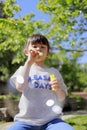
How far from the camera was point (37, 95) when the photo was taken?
10.5 feet

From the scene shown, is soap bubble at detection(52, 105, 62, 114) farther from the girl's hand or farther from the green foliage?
the green foliage

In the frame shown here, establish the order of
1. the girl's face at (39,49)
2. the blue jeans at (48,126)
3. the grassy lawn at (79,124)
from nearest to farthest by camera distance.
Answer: the blue jeans at (48,126)
the girl's face at (39,49)
the grassy lawn at (79,124)

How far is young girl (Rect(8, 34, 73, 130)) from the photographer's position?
10.2 ft

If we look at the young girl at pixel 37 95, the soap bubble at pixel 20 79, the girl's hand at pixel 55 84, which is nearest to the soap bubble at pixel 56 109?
the young girl at pixel 37 95

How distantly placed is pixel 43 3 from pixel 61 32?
4.46 feet

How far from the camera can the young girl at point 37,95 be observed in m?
3.12

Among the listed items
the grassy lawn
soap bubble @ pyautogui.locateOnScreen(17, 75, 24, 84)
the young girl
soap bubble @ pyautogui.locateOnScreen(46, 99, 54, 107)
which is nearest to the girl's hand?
the young girl

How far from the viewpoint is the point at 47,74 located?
3318 mm

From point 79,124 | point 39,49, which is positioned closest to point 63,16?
point 79,124

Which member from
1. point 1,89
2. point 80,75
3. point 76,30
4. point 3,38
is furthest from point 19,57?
point 80,75

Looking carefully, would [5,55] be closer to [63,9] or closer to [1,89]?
[1,89]

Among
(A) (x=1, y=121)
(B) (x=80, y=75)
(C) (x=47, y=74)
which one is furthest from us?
(B) (x=80, y=75)

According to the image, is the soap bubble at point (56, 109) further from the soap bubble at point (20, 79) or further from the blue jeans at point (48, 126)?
the soap bubble at point (20, 79)

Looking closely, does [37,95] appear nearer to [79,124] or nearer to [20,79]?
[20,79]
